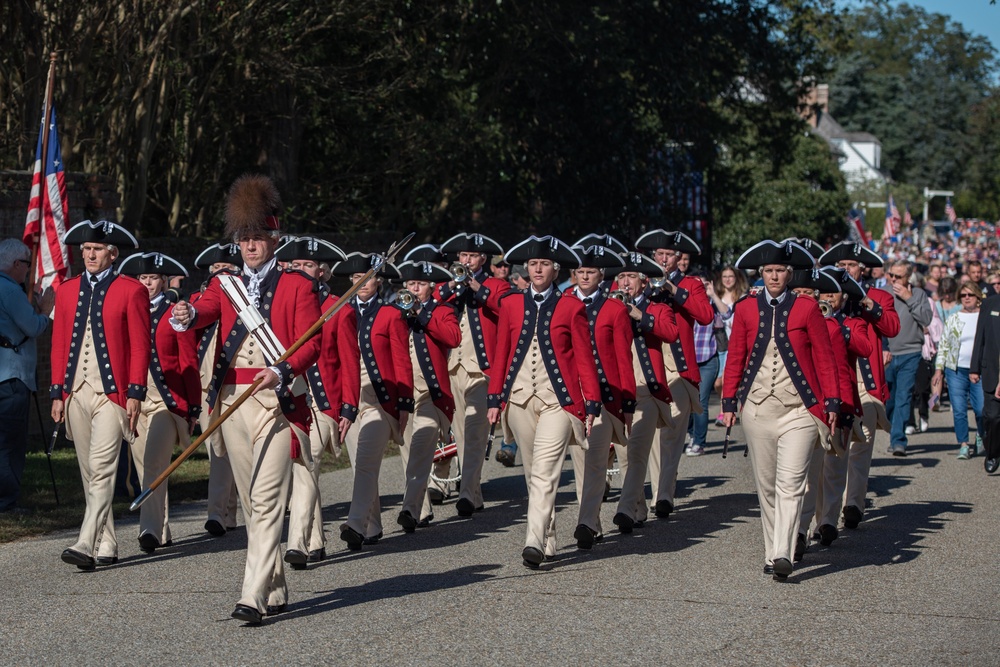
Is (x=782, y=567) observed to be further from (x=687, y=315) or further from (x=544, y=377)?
(x=687, y=315)

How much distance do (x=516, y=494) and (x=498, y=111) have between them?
13389 millimetres

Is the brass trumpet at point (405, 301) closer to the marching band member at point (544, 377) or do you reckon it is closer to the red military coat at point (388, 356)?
the red military coat at point (388, 356)

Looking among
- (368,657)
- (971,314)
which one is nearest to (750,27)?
(971,314)

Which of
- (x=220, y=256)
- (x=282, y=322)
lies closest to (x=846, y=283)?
(x=282, y=322)

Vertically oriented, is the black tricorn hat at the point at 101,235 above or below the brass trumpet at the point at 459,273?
above

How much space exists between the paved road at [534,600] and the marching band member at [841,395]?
25cm

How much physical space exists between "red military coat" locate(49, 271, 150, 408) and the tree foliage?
9.01 meters

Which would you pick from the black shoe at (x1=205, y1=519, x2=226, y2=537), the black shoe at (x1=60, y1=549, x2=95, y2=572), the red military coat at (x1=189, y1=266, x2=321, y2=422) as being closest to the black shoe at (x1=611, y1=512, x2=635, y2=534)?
the black shoe at (x1=205, y1=519, x2=226, y2=537)

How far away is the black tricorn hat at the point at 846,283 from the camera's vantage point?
10281 mm

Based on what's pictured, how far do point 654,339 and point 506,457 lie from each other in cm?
347

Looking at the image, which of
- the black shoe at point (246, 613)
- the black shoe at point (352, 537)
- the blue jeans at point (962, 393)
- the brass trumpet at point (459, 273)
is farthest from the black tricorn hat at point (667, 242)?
the black shoe at point (246, 613)

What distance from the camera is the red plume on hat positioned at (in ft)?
25.4

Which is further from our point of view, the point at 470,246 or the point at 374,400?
the point at 470,246

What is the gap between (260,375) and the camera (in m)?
7.43
